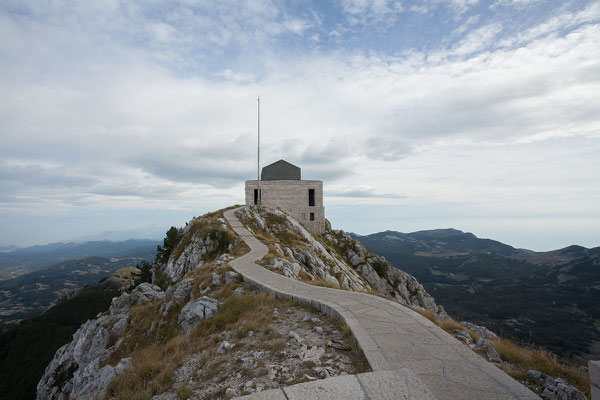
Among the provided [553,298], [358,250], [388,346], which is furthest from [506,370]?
[553,298]

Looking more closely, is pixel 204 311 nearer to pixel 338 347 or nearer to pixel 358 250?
pixel 338 347

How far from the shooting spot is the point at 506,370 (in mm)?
6582

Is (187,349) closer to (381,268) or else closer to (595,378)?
(595,378)

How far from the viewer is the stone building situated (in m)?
47.2

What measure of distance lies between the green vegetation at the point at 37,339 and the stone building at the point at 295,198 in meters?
75.2

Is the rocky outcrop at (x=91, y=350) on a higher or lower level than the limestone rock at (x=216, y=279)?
lower

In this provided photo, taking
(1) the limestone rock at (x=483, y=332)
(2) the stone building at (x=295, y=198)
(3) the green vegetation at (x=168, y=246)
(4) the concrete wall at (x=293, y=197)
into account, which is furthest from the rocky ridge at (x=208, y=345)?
(4) the concrete wall at (x=293, y=197)

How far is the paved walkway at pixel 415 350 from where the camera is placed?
5.67m

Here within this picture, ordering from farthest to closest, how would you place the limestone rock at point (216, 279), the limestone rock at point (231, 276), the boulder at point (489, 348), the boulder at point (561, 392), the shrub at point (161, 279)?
the shrub at point (161, 279) → the limestone rock at point (216, 279) → the limestone rock at point (231, 276) → the boulder at point (489, 348) → the boulder at point (561, 392)

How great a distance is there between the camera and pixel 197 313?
42.9 feet

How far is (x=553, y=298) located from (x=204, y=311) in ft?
804

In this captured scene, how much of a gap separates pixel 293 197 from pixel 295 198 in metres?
0.37

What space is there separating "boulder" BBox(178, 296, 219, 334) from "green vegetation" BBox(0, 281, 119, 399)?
287ft

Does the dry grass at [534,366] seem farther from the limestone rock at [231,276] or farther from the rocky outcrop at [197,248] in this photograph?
the rocky outcrop at [197,248]
